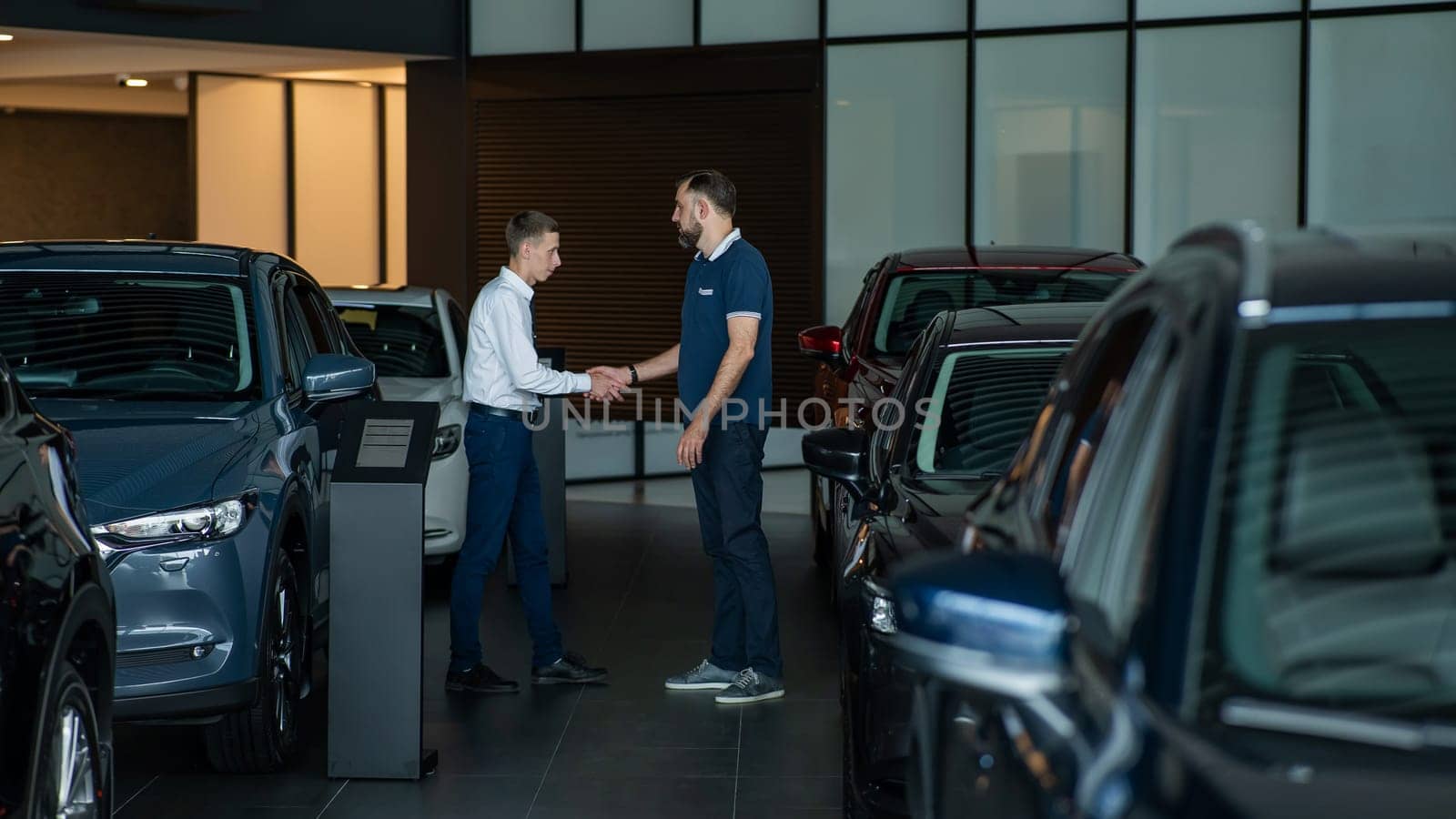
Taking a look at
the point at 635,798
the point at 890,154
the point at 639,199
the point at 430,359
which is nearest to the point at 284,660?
the point at 635,798

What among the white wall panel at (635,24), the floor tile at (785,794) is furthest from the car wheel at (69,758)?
the white wall panel at (635,24)

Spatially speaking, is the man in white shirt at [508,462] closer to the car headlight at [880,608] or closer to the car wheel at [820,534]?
the car wheel at [820,534]

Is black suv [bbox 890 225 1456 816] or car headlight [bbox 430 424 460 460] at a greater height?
black suv [bbox 890 225 1456 816]

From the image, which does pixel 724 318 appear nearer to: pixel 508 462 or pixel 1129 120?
pixel 508 462

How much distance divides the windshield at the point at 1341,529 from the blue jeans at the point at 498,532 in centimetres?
511

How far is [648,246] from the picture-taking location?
631 inches

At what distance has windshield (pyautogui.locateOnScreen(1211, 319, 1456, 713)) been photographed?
207 cm

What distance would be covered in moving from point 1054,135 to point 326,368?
30.3 ft

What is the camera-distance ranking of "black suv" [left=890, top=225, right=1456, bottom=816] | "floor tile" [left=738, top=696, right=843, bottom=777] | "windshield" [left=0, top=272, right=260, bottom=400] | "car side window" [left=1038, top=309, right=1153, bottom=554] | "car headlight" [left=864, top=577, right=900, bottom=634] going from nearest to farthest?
1. "black suv" [left=890, top=225, right=1456, bottom=816]
2. "car side window" [left=1038, top=309, right=1153, bottom=554]
3. "car headlight" [left=864, top=577, right=900, bottom=634]
4. "floor tile" [left=738, top=696, right=843, bottom=777]
5. "windshield" [left=0, top=272, right=260, bottom=400]

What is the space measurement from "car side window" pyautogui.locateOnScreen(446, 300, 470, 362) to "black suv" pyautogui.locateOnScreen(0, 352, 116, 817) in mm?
6138

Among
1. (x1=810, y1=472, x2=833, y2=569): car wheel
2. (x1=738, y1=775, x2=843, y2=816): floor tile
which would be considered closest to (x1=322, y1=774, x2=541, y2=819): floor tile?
(x1=738, y1=775, x2=843, y2=816): floor tile

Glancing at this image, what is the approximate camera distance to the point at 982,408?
18.5 feet

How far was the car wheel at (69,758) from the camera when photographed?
3.54m

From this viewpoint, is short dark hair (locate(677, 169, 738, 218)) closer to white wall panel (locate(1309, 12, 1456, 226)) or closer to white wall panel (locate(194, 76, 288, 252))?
white wall panel (locate(1309, 12, 1456, 226))
